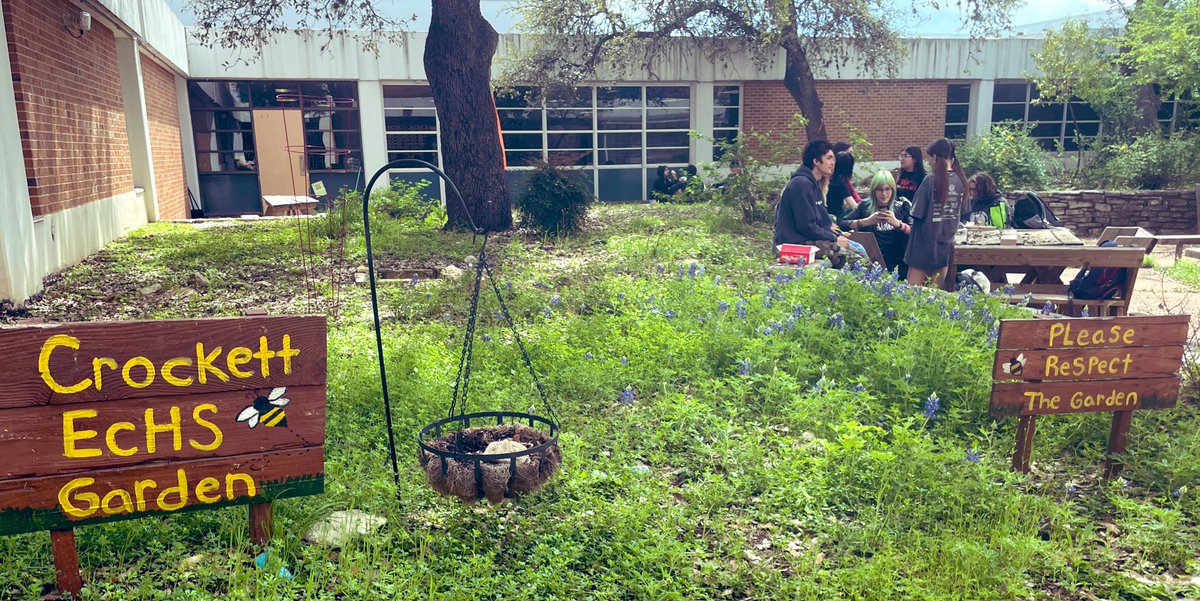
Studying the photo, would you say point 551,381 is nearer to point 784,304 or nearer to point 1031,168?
point 784,304

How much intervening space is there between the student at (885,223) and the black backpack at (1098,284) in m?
1.39

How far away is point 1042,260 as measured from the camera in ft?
19.8

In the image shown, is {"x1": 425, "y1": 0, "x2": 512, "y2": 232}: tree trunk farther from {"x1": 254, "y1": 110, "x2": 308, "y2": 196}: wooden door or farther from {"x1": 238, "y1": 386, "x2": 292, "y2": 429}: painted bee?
{"x1": 238, "y1": 386, "x2": 292, "y2": 429}: painted bee

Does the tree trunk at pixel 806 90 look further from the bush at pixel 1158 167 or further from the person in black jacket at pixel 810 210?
the person in black jacket at pixel 810 210

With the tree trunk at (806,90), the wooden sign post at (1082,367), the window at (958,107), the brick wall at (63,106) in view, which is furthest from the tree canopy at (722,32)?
the wooden sign post at (1082,367)

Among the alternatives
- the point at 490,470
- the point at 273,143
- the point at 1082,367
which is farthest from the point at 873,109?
the point at 490,470

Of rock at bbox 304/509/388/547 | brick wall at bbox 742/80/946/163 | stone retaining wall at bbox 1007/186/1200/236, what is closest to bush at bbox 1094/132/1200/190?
stone retaining wall at bbox 1007/186/1200/236

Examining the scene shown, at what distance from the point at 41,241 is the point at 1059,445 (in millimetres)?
8237

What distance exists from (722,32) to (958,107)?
25.9 feet

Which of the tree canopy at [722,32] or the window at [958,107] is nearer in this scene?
the tree canopy at [722,32]

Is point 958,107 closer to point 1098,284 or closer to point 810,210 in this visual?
point 1098,284

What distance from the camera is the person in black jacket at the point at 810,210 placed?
663 centimetres

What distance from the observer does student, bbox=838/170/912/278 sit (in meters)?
7.17

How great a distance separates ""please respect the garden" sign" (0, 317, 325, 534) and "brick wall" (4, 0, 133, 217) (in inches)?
243
